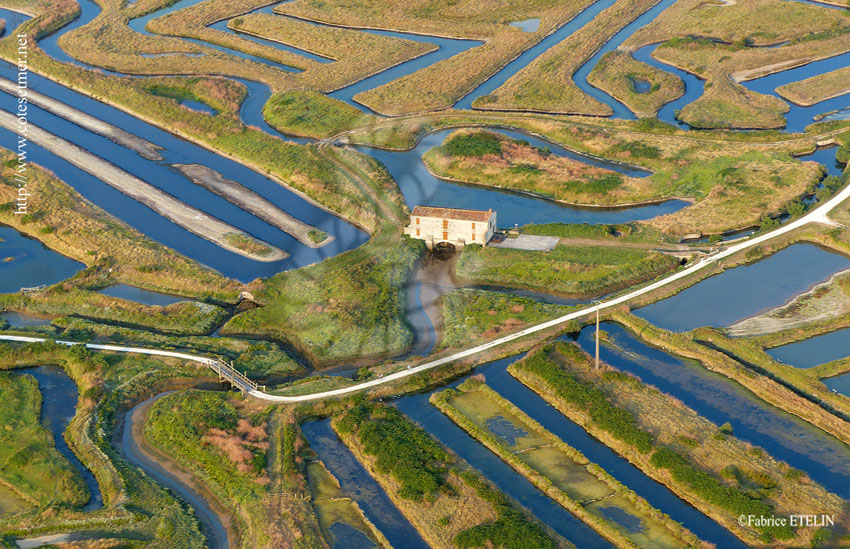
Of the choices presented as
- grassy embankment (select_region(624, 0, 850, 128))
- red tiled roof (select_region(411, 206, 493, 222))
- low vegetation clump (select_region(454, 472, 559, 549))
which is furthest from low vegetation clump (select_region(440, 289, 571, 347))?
grassy embankment (select_region(624, 0, 850, 128))

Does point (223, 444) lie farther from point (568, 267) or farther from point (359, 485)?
point (568, 267)

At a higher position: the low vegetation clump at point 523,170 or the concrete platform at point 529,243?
the low vegetation clump at point 523,170

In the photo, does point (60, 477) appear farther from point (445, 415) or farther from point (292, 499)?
point (445, 415)

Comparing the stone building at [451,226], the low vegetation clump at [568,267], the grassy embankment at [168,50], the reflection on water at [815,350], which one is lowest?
the reflection on water at [815,350]

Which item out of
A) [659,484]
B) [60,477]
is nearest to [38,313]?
[60,477]

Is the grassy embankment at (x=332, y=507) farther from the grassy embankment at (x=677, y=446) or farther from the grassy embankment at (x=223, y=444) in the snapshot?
the grassy embankment at (x=677, y=446)

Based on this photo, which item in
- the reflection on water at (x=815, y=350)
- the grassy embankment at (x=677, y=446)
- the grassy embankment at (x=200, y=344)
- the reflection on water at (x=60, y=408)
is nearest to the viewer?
the grassy embankment at (x=677, y=446)

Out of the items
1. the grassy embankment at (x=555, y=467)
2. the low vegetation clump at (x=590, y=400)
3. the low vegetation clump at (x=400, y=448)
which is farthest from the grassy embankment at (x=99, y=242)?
the low vegetation clump at (x=590, y=400)

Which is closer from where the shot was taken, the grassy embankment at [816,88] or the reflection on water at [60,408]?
the reflection on water at [60,408]
